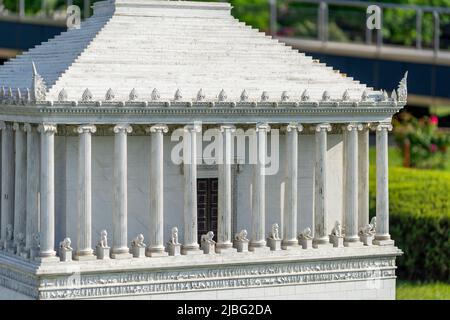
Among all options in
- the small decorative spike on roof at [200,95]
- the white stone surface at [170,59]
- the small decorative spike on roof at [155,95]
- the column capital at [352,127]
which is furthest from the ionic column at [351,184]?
the small decorative spike on roof at [155,95]

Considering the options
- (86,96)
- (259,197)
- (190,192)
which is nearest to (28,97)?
(86,96)

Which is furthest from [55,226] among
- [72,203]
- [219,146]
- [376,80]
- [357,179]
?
[376,80]

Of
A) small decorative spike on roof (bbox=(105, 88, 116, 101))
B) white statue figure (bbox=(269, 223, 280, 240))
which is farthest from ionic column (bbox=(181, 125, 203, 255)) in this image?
small decorative spike on roof (bbox=(105, 88, 116, 101))

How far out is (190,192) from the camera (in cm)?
5600

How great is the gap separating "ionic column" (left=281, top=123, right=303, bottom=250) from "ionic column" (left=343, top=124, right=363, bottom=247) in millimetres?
1992

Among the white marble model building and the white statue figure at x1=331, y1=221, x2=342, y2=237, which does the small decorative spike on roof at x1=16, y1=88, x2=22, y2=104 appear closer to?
the white marble model building

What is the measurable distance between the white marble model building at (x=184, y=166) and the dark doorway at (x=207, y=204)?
0.04 meters

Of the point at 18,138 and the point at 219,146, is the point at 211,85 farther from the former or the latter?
the point at 18,138

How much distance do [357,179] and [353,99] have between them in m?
2.64

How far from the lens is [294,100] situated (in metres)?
57.4

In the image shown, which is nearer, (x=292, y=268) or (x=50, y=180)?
(x=50, y=180)

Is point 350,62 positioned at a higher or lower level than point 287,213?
higher

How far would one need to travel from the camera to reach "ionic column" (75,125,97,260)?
2130 inches

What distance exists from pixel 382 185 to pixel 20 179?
11960 mm
